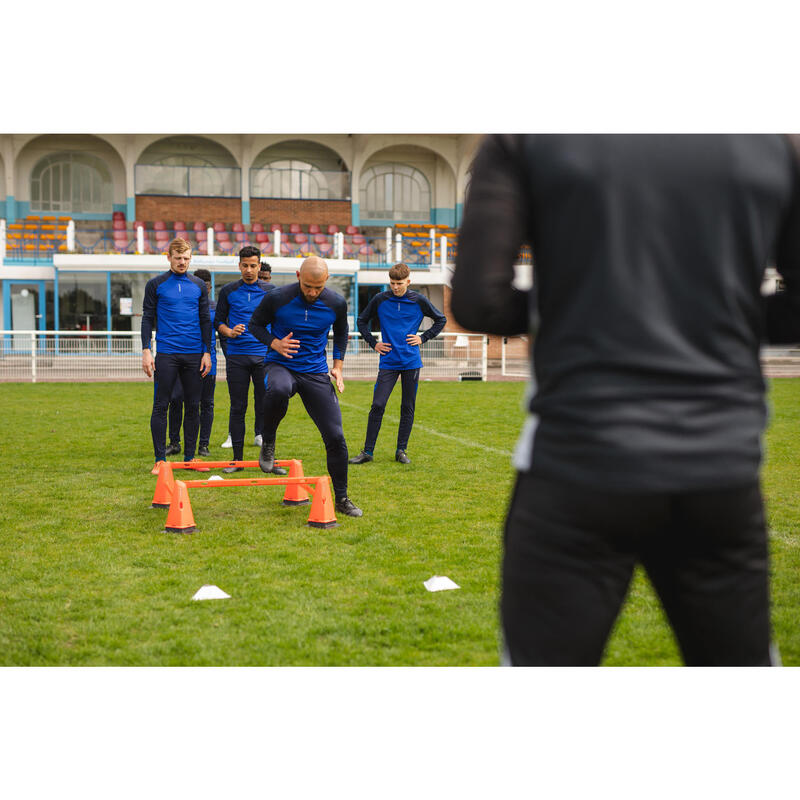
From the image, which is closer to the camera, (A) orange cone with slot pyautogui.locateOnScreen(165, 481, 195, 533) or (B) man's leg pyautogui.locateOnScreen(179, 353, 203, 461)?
(A) orange cone with slot pyautogui.locateOnScreen(165, 481, 195, 533)

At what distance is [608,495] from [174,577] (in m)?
3.84

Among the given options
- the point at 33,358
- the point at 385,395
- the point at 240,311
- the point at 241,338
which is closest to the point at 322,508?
the point at 385,395

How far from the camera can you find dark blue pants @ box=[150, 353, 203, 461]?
7.96m

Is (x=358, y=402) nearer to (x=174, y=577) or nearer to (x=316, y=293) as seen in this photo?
(x=316, y=293)

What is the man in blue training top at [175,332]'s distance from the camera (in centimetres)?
791

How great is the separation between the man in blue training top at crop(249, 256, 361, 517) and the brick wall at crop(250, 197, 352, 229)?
30226 millimetres

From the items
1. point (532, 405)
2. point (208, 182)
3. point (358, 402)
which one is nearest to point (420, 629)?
point (532, 405)

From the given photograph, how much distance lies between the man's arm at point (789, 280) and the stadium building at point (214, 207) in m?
28.3

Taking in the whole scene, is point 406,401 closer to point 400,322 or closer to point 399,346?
point 399,346

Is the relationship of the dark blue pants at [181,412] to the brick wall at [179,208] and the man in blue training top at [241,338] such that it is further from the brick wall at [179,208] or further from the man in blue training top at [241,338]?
the brick wall at [179,208]

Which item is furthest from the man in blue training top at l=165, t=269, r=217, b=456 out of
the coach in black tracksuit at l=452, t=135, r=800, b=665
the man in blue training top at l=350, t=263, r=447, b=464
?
the coach in black tracksuit at l=452, t=135, r=800, b=665

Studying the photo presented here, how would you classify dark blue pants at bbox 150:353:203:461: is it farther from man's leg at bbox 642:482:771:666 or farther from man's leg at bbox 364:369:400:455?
man's leg at bbox 642:482:771:666

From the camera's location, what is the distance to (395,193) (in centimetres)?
3838

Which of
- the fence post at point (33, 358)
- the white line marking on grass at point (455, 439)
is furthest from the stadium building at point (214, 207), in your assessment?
the white line marking on grass at point (455, 439)
